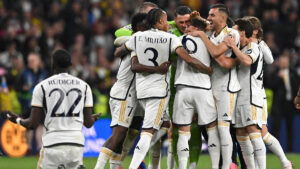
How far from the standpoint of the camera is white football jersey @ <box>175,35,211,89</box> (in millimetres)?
10484

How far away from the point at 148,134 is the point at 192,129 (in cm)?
113

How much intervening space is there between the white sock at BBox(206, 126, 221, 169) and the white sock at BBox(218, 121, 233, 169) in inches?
2.8

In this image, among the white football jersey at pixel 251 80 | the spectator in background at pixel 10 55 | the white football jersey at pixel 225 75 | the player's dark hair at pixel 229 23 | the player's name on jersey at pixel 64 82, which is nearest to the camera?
the player's name on jersey at pixel 64 82

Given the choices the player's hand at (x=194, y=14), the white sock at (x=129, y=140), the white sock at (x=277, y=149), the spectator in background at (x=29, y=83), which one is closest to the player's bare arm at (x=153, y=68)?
the player's hand at (x=194, y=14)

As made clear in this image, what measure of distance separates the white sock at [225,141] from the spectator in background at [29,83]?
810 centimetres

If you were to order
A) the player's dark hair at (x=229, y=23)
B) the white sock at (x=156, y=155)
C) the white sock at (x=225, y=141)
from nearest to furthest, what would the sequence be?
1. the white sock at (x=225, y=141)
2. the white sock at (x=156, y=155)
3. the player's dark hair at (x=229, y=23)

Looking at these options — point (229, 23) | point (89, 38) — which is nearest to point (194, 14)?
point (229, 23)

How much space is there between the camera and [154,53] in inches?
411

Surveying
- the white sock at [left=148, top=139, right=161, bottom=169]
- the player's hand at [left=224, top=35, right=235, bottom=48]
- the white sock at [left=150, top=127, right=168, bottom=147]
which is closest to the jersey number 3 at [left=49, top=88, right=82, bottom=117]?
the player's hand at [left=224, top=35, right=235, bottom=48]

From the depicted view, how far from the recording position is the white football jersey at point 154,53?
1041 cm

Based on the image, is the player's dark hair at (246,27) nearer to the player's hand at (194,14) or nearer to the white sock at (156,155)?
the player's hand at (194,14)

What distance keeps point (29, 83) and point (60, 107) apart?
9.74 meters

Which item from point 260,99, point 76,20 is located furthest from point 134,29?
point 76,20

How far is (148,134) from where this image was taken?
34.1 ft
